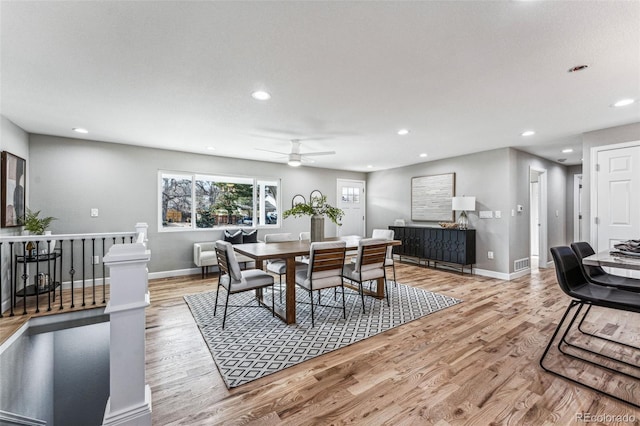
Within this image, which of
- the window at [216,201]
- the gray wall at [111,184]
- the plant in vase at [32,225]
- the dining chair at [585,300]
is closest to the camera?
the dining chair at [585,300]

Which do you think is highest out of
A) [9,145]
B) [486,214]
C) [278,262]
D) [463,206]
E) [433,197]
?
[9,145]

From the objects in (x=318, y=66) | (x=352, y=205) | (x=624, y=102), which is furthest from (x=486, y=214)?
(x=318, y=66)

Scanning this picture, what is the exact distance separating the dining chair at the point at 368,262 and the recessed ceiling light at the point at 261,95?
1821 mm

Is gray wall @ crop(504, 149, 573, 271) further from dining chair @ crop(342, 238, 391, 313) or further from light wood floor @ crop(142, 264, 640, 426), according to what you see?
dining chair @ crop(342, 238, 391, 313)

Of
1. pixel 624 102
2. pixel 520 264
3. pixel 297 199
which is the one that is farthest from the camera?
pixel 297 199

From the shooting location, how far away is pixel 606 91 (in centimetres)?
259

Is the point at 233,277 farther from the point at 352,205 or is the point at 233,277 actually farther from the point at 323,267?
the point at 352,205

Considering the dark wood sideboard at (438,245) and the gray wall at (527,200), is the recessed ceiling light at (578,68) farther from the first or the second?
the dark wood sideboard at (438,245)

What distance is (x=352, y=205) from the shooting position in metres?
7.68

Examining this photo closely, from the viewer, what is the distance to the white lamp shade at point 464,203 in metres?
5.11

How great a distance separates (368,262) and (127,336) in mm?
2403

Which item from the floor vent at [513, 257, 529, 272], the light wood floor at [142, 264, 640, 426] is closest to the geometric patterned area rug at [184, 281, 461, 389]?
the light wood floor at [142, 264, 640, 426]

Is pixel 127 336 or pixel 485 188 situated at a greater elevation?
pixel 485 188

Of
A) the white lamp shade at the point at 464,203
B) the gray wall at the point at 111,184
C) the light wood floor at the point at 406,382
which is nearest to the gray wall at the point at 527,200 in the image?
the white lamp shade at the point at 464,203
